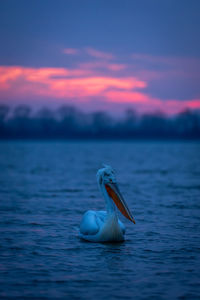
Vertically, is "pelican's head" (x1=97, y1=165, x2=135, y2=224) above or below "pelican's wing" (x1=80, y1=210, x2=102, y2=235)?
above

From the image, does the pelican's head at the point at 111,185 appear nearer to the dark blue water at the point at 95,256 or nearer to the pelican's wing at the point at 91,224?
the pelican's wing at the point at 91,224

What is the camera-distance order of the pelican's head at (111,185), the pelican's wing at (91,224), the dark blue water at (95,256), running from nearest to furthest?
1. the dark blue water at (95,256)
2. the pelican's wing at (91,224)
3. the pelican's head at (111,185)

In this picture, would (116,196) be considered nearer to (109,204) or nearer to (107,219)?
(109,204)

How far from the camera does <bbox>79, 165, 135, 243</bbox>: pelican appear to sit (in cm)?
848

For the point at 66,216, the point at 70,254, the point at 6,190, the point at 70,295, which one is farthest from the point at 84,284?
the point at 6,190

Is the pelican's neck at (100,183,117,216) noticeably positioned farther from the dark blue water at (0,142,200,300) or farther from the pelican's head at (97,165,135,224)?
the dark blue water at (0,142,200,300)

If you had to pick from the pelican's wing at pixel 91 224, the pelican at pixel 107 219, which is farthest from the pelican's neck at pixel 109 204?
the pelican's wing at pixel 91 224

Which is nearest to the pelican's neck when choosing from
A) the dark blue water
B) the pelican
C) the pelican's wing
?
the pelican

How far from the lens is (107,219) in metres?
8.48

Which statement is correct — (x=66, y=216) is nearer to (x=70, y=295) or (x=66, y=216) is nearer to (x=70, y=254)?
(x=70, y=254)

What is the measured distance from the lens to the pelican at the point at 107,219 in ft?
27.8

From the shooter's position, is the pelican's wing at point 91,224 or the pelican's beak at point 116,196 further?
the pelican's beak at point 116,196

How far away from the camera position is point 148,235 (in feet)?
30.5

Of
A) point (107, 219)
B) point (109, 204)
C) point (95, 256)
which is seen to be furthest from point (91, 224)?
point (95, 256)
